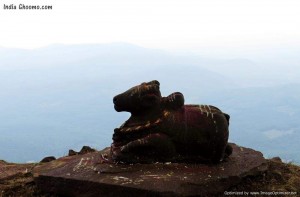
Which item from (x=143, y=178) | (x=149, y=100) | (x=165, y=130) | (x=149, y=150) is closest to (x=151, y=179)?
(x=143, y=178)

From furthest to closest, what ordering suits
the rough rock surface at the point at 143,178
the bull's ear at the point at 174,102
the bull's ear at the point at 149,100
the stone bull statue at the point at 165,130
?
the bull's ear at the point at 174,102, the bull's ear at the point at 149,100, the stone bull statue at the point at 165,130, the rough rock surface at the point at 143,178

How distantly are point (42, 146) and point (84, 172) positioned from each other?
190m

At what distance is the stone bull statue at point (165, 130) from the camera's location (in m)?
8.46

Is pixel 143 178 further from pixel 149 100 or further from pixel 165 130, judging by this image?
pixel 149 100

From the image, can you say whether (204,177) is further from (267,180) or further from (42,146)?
(42,146)

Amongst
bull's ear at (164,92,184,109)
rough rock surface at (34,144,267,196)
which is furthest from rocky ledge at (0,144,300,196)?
bull's ear at (164,92,184,109)

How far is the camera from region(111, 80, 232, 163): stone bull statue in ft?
→ 27.8

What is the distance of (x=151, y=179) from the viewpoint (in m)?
7.76

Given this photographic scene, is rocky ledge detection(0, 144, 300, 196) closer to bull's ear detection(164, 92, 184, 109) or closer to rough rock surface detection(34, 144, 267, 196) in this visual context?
rough rock surface detection(34, 144, 267, 196)

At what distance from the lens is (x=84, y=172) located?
27.6 feet

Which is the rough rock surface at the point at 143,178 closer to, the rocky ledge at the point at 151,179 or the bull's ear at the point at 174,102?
the rocky ledge at the point at 151,179

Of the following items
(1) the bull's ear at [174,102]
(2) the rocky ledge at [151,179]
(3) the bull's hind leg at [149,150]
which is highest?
(1) the bull's ear at [174,102]

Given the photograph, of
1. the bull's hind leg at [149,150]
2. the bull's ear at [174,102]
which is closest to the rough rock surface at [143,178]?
the bull's hind leg at [149,150]

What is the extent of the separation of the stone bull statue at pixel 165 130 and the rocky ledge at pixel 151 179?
0.74ft
